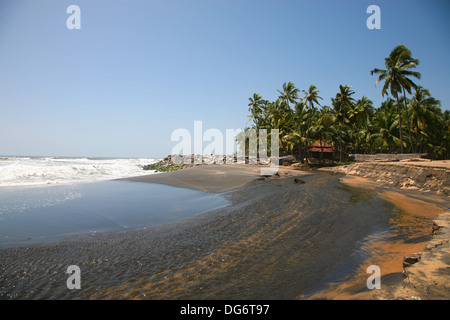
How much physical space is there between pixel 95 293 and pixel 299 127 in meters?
Result: 44.3

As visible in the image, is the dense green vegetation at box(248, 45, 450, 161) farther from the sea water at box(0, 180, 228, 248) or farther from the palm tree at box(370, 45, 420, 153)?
the sea water at box(0, 180, 228, 248)

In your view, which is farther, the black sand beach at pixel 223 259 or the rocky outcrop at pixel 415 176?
the rocky outcrop at pixel 415 176

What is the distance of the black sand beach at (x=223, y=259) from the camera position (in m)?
3.16

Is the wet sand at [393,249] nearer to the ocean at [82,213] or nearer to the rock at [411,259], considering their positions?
the rock at [411,259]

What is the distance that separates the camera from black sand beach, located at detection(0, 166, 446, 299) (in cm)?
316

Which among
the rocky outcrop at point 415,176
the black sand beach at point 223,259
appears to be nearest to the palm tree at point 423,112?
the rocky outcrop at point 415,176

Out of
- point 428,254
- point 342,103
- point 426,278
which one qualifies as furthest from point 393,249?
point 342,103

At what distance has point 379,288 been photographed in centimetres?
293

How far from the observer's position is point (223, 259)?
419 centimetres

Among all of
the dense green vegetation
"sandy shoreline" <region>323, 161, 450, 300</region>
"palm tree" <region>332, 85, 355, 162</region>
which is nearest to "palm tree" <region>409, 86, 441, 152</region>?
the dense green vegetation

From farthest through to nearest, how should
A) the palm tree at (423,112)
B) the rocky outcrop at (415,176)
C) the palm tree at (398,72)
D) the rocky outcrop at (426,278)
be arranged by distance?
→ the palm tree at (423,112), the palm tree at (398,72), the rocky outcrop at (415,176), the rocky outcrop at (426,278)

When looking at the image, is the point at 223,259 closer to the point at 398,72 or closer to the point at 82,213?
the point at 82,213

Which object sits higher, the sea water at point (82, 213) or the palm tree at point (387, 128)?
the palm tree at point (387, 128)

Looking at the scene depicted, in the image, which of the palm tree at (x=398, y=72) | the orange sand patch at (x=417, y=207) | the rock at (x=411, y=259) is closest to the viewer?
the rock at (x=411, y=259)
